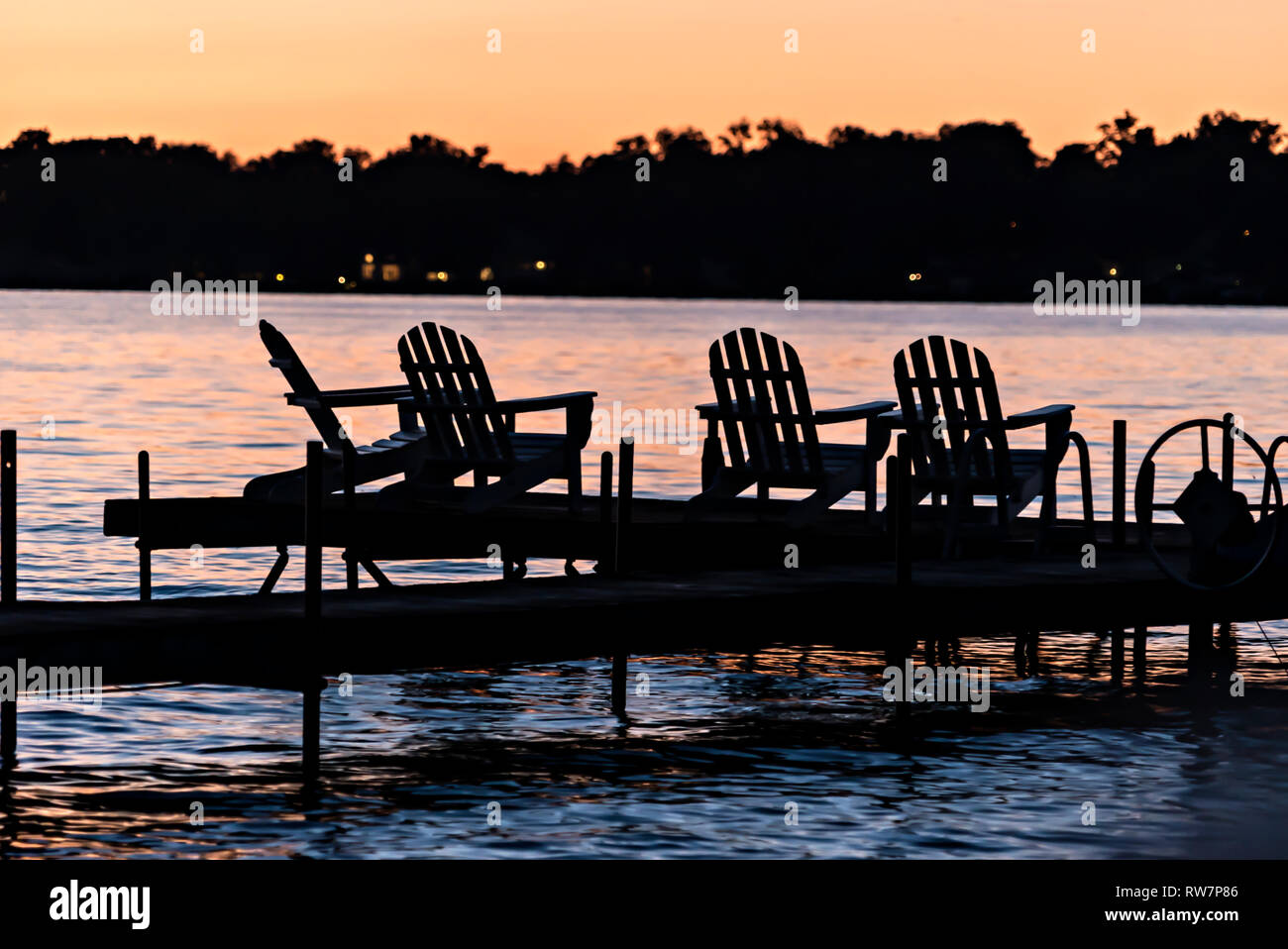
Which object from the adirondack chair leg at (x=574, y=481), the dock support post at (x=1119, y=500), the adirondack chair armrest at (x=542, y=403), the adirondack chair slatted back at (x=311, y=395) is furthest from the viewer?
the adirondack chair leg at (x=574, y=481)

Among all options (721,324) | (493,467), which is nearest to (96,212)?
(721,324)

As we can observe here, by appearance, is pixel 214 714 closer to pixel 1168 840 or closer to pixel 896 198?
pixel 1168 840

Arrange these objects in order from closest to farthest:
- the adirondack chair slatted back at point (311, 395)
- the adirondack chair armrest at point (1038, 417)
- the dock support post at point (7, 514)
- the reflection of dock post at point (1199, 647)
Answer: the dock support post at point (7, 514), the adirondack chair armrest at point (1038, 417), the adirondack chair slatted back at point (311, 395), the reflection of dock post at point (1199, 647)

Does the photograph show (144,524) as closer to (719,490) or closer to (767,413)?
(719,490)

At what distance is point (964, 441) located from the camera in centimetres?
1365

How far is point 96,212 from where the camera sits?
18238cm

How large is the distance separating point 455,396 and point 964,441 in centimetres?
347

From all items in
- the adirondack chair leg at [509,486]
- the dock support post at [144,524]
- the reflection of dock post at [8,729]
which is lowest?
the reflection of dock post at [8,729]

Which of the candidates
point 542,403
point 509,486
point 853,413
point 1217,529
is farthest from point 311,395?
point 1217,529

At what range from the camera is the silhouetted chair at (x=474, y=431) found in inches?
572

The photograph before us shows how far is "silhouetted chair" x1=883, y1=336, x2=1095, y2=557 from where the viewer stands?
13.4m

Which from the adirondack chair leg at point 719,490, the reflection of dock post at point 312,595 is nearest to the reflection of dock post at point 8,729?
the reflection of dock post at point 312,595

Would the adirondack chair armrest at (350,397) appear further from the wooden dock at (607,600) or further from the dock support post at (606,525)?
the dock support post at (606,525)

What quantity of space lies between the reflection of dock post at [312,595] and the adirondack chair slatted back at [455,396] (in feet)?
10.7
